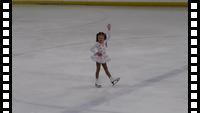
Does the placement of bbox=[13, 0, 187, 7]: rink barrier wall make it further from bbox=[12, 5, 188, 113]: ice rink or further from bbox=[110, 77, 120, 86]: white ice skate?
bbox=[110, 77, 120, 86]: white ice skate

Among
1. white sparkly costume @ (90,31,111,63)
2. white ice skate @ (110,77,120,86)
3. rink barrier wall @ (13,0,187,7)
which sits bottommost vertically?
white ice skate @ (110,77,120,86)

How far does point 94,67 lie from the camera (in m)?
A: 6.32

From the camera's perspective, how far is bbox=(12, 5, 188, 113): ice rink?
182 inches

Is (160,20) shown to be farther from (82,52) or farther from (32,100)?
(32,100)

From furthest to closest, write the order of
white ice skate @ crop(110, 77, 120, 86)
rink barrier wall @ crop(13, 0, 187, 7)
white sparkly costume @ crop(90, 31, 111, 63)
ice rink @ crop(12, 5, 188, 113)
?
rink barrier wall @ crop(13, 0, 187, 7) → white ice skate @ crop(110, 77, 120, 86) → white sparkly costume @ crop(90, 31, 111, 63) → ice rink @ crop(12, 5, 188, 113)

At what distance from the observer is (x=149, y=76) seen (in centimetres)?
575

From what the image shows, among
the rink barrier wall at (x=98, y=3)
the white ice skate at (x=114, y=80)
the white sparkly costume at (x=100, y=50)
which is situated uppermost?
the rink barrier wall at (x=98, y=3)

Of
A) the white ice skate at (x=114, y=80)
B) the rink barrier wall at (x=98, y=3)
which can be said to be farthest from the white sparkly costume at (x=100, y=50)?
the rink barrier wall at (x=98, y=3)

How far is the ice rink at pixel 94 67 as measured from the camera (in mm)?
4625

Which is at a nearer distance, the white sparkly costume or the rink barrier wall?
the white sparkly costume

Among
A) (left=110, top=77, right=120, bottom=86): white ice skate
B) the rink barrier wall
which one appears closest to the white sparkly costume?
(left=110, top=77, right=120, bottom=86): white ice skate

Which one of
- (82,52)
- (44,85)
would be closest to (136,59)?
(82,52)

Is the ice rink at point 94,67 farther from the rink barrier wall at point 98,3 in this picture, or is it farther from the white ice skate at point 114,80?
the rink barrier wall at point 98,3

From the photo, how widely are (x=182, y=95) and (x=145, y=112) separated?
29.3 inches
